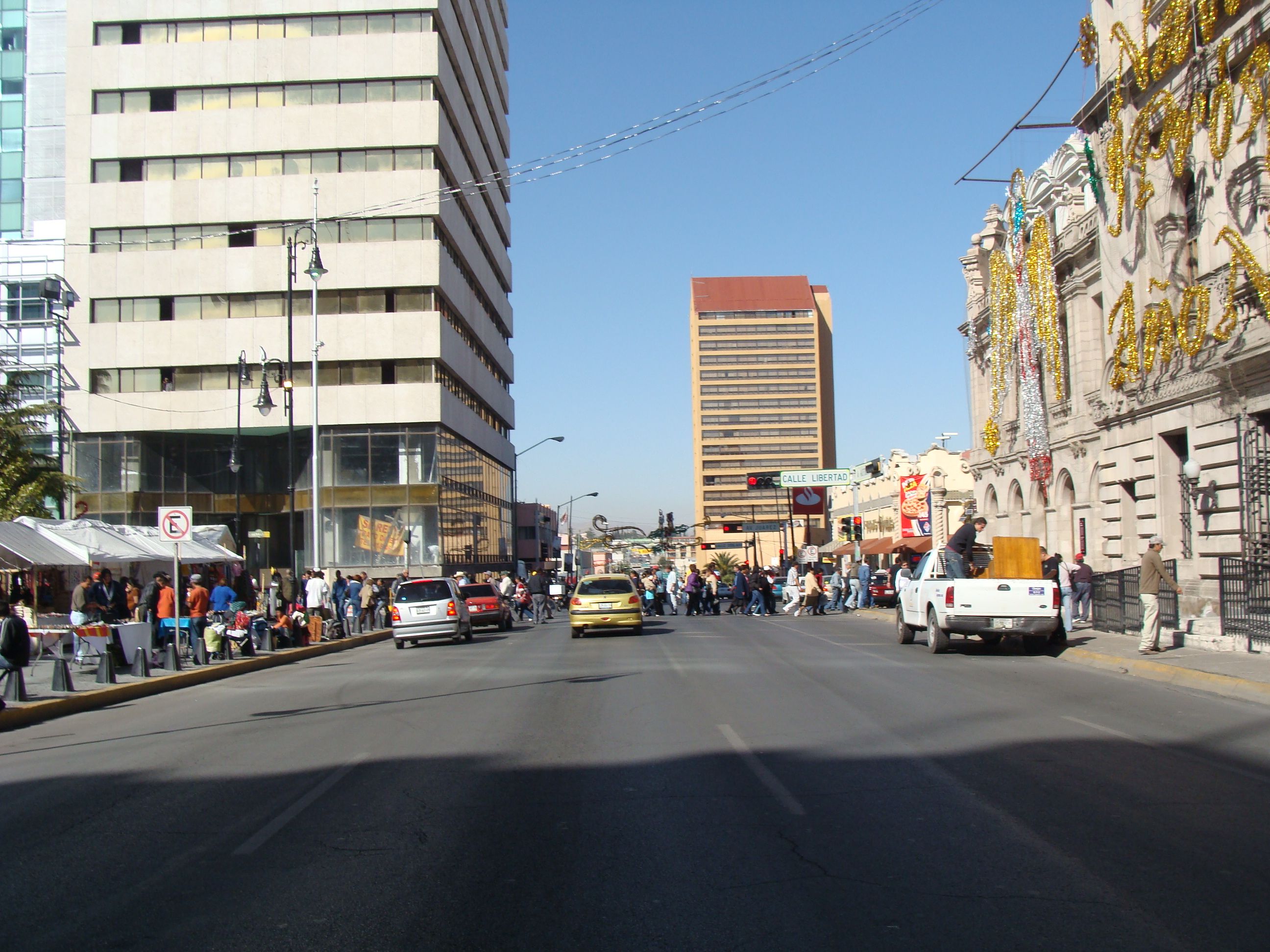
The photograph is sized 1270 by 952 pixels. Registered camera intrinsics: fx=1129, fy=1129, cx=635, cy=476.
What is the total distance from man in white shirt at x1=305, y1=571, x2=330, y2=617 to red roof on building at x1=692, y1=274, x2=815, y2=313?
153 metres

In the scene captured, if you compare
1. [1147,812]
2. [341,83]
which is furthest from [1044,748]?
[341,83]

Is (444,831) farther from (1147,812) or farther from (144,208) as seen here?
(144,208)

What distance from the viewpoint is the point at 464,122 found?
58.1 metres

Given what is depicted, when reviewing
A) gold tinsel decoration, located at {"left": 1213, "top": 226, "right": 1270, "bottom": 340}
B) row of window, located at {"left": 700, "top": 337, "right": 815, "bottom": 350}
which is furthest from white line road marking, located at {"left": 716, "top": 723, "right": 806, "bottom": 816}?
row of window, located at {"left": 700, "top": 337, "right": 815, "bottom": 350}

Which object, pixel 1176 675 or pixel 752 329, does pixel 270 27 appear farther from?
pixel 752 329

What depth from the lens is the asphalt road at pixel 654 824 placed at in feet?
17.2

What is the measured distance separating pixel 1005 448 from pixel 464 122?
3323 cm

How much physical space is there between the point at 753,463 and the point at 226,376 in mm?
136600

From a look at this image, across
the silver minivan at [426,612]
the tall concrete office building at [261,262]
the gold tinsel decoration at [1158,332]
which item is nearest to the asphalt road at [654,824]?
the gold tinsel decoration at [1158,332]

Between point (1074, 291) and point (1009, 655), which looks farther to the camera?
point (1074, 291)

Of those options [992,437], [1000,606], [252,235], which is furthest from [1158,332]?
[252,235]

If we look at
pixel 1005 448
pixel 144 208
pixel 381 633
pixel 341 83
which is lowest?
pixel 381 633

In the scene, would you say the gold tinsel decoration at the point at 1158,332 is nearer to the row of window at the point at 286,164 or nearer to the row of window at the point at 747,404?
the row of window at the point at 286,164

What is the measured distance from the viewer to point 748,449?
593 feet
